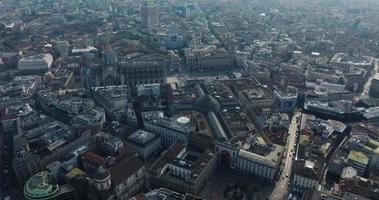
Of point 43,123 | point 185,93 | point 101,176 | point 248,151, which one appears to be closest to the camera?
point 101,176

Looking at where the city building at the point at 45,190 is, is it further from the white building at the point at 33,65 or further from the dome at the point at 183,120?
the white building at the point at 33,65

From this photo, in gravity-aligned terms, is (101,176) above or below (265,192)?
above

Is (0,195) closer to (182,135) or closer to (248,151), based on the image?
(182,135)

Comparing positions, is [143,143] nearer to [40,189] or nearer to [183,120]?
[183,120]

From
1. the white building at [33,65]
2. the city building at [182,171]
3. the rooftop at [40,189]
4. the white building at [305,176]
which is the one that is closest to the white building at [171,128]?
the city building at [182,171]

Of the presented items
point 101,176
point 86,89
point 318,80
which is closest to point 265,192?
point 101,176

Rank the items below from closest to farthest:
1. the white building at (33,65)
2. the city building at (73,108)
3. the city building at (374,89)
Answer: the city building at (73,108) < the city building at (374,89) < the white building at (33,65)
